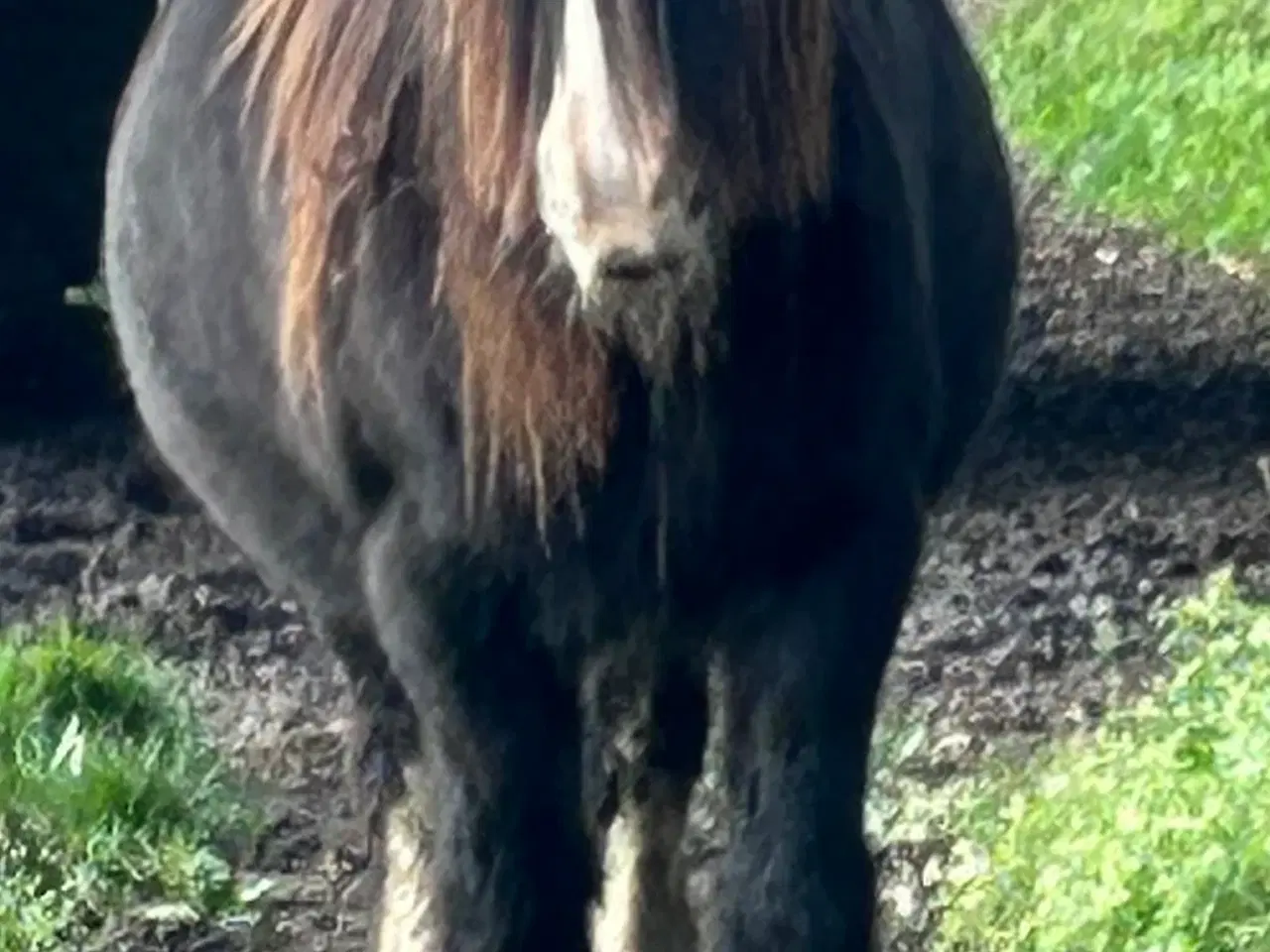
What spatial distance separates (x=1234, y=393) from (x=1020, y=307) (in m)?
0.97

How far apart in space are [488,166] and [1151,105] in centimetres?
646

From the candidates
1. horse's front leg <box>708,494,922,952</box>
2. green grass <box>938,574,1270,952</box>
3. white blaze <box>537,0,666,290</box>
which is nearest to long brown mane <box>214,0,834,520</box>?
white blaze <box>537,0,666,290</box>

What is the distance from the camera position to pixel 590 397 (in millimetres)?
2891

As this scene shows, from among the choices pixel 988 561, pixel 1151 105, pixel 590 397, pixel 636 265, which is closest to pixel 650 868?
pixel 590 397

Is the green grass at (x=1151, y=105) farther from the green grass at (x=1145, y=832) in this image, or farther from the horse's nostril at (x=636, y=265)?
the horse's nostril at (x=636, y=265)

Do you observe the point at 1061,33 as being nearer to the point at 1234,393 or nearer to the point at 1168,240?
the point at 1168,240

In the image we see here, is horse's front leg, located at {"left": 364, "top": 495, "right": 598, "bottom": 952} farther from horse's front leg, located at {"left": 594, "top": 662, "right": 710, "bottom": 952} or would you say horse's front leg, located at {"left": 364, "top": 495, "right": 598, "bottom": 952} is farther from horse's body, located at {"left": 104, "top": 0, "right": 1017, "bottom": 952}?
horse's front leg, located at {"left": 594, "top": 662, "right": 710, "bottom": 952}

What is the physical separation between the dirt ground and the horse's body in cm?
98

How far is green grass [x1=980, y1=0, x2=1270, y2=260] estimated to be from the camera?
8.13 m

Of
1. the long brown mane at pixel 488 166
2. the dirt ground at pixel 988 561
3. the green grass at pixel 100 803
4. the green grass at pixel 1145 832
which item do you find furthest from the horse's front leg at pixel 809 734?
the green grass at pixel 100 803

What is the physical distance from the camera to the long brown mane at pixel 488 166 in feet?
9.07

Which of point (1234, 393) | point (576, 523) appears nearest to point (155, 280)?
point (576, 523)

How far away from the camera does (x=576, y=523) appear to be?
2979mm

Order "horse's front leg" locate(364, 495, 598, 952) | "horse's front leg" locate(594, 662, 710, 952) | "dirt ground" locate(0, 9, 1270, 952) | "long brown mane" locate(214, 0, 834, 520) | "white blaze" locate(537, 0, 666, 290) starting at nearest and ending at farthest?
"white blaze" locate(537, 0, 666, 290) < "long brown mane" locate(214, 0, 834, 520) < "horse's front leg" locate(364, 495, 598, 952) < "horse's front leg" locate(594, 662, 710, 952) < "dirt ground" locate(0, 9, 1270, 952)
